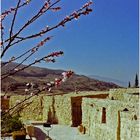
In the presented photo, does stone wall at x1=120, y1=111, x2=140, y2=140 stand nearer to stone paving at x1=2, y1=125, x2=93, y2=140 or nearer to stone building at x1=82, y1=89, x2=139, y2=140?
stone building at x1=82, y1=89, x2=139, y2=140

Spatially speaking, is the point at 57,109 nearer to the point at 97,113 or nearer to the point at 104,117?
the point at 97,113

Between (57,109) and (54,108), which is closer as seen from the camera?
(57,109)

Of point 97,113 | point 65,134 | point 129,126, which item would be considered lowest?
point 65,134

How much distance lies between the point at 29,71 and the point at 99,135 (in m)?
42.9

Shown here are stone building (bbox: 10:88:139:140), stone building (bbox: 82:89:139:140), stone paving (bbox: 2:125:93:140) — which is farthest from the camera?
stone paving (bbox: 2:125:93:140)

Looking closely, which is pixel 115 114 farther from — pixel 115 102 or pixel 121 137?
pixel 121 137

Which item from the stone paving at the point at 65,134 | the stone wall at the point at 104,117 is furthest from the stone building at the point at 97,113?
the stone paving at the point at 65,134

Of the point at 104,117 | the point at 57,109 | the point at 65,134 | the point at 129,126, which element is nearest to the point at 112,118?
the point at 104,117

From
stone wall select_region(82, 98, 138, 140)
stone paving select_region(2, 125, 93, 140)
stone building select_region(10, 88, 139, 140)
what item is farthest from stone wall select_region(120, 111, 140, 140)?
stone paving select_region(2, 125, 93, 140)

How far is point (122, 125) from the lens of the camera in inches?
467

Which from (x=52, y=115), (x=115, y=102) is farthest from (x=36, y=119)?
(x=115, y=102)

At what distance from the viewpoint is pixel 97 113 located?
1612cm

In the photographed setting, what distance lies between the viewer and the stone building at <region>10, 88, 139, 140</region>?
11.6m

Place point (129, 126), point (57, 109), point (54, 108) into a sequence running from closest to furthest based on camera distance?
point (129, 126), point (57, 109), point (54, 108)
